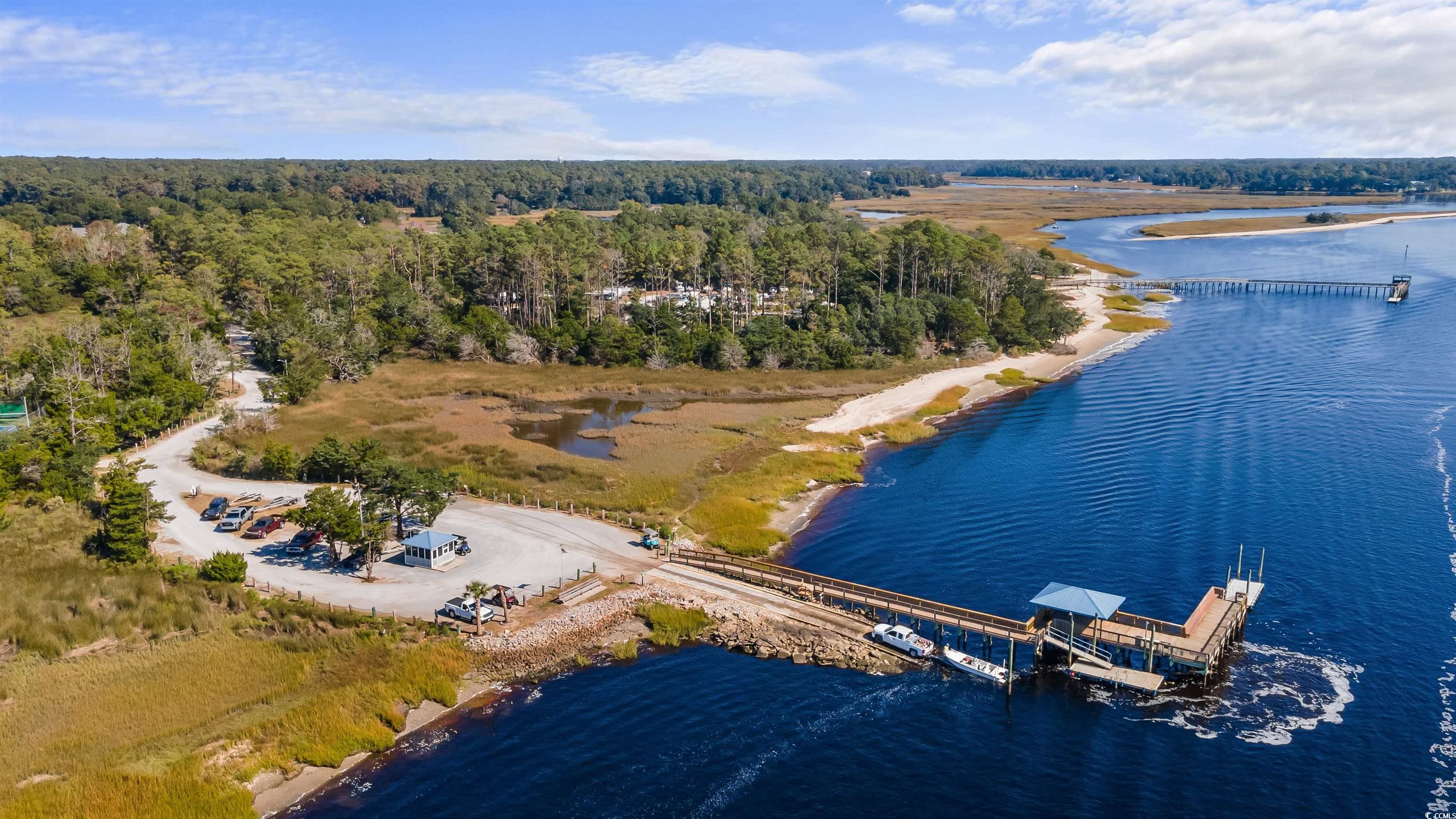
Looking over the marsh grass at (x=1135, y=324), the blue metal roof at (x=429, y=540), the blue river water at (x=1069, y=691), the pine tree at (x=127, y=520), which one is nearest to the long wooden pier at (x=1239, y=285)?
the marsh grass at (x=1135, y=324)

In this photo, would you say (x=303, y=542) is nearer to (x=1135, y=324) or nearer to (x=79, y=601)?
(x=79, y=601)

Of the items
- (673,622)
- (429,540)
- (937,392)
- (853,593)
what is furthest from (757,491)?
(937,392)

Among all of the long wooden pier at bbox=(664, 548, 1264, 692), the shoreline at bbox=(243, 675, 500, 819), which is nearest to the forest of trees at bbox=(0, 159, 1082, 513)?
the shoreline at bbox=(243, 675, 500, 819)

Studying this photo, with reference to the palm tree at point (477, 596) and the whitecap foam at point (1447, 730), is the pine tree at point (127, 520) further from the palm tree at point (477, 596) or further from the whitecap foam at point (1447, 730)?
the whitecap foam at point (1447, 730)

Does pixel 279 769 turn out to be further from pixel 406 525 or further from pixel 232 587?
pixel 406 525

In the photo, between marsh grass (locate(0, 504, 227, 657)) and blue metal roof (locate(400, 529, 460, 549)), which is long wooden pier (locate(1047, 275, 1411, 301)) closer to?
blue metal roof (locate(400, 529, 460, 549))

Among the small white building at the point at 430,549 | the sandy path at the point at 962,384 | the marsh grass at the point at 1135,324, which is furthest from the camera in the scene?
the marsh grass at the point at 1135,324

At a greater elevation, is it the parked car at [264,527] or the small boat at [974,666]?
the parked car at [264,527]

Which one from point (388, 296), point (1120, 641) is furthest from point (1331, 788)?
point (388, 296)
